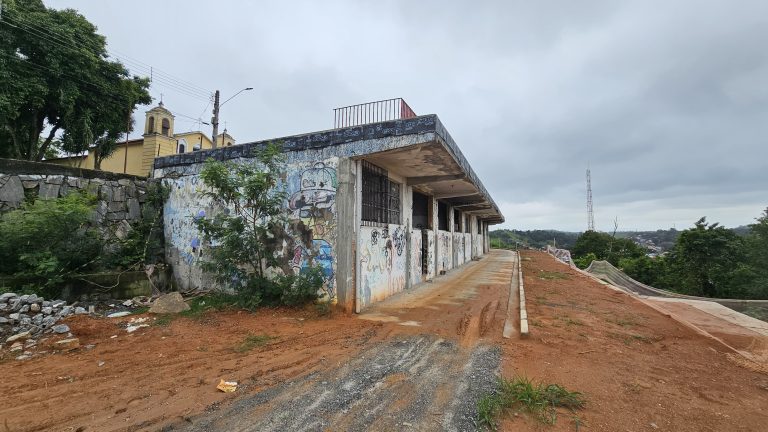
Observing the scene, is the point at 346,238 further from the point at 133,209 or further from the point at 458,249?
the point at 458,249

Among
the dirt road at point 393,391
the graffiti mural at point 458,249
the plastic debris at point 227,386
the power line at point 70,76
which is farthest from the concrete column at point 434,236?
the power line at point 70,76

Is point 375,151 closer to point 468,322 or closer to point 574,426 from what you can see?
point 468,322

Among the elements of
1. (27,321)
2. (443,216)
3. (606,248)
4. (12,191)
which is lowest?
(27,321)

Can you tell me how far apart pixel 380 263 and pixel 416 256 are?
10.8 ft

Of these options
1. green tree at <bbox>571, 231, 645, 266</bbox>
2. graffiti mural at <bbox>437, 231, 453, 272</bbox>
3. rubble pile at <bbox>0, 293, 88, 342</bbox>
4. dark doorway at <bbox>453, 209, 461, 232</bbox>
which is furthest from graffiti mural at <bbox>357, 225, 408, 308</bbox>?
green tree at <bbox>571, 231, 645, 266</bbox>

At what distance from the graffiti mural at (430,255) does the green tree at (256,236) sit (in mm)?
7009

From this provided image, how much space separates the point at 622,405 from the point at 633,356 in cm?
186

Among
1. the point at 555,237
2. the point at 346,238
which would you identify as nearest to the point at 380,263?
the point at 346,238

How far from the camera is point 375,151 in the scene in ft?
22.4

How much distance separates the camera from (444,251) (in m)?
15.7

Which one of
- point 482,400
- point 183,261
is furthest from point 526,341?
point 183,261

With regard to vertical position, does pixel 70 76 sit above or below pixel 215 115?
above

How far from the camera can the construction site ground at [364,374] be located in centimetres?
290

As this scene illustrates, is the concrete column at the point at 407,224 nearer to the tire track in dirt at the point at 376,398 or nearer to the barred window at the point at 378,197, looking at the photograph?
the barred window at the point at 378,197
